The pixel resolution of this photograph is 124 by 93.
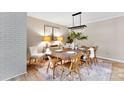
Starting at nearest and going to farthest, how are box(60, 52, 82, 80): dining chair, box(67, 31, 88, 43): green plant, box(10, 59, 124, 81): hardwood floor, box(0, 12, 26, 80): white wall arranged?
box(0, 12, 26, 80): white wall < box(10, 59, 124, 81): hardwood floor < box(60, 52, 82, 80): dining chair < box(67, 31, 88, 43): green plant

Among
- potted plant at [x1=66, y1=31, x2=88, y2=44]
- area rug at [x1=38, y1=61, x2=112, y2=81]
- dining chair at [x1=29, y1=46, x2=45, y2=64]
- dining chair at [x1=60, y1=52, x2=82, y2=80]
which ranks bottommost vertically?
area rug at [x1=38, y1=61, x2=112, y2=81]

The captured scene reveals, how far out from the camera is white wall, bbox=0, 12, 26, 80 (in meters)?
1.44

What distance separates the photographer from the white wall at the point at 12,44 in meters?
1.44

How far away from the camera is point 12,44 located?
1.54 meters

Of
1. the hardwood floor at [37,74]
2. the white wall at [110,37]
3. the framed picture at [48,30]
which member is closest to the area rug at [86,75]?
the hardwood floor at [37,74]

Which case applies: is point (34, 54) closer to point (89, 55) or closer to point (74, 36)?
point (74, 36)

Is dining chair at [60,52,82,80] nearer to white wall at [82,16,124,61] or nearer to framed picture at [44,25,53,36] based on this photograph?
framed picture at [44,25,53,36]

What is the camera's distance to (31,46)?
205 cm

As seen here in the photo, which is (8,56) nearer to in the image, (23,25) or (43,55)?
(23,25)

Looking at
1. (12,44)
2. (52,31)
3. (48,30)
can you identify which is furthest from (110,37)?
(12,44)

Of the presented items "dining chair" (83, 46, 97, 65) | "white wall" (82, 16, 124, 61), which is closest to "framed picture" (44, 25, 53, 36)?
"dining chair" (83, 46, 97, 65)
